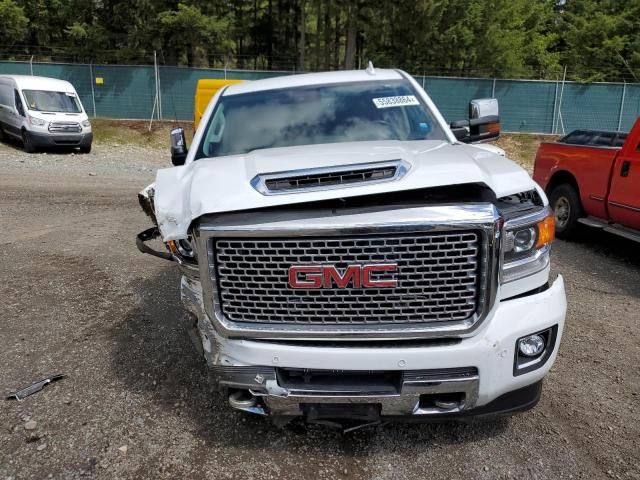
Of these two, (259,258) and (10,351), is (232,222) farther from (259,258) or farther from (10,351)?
(10,351)

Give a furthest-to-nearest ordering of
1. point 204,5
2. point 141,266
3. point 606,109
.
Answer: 1. point 204,5
2. point 606,109
3. point 141,266

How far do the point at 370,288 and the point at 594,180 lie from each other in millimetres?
5688

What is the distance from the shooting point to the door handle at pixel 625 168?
6.46 metres

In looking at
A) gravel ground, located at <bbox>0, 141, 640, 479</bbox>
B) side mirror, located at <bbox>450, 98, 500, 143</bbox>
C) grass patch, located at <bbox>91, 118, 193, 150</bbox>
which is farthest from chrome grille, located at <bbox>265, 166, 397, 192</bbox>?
grass patch, located at <bbox>91, 118, 193, 150</bbox>

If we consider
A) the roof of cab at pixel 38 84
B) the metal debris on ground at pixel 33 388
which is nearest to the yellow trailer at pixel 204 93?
the roof of cab at pixel 38 84

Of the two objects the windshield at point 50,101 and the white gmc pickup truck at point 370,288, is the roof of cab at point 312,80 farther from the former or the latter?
the windshield at point 50,101

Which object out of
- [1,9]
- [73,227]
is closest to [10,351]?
[73,227]

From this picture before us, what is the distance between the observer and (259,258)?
8.22 ft

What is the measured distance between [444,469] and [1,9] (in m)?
40.7

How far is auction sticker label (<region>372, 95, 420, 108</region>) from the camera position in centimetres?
415

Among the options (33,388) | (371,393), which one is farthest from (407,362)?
(33,388)

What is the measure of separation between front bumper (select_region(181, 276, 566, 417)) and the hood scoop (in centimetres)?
72

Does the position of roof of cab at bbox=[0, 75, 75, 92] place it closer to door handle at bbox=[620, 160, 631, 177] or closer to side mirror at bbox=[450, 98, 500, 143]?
side mirror at bbox=[450, 98, 500, 143]

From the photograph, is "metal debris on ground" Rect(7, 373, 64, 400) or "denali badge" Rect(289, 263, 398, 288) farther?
"metal debris on ground" Rect(7, 373, 64, 400)
